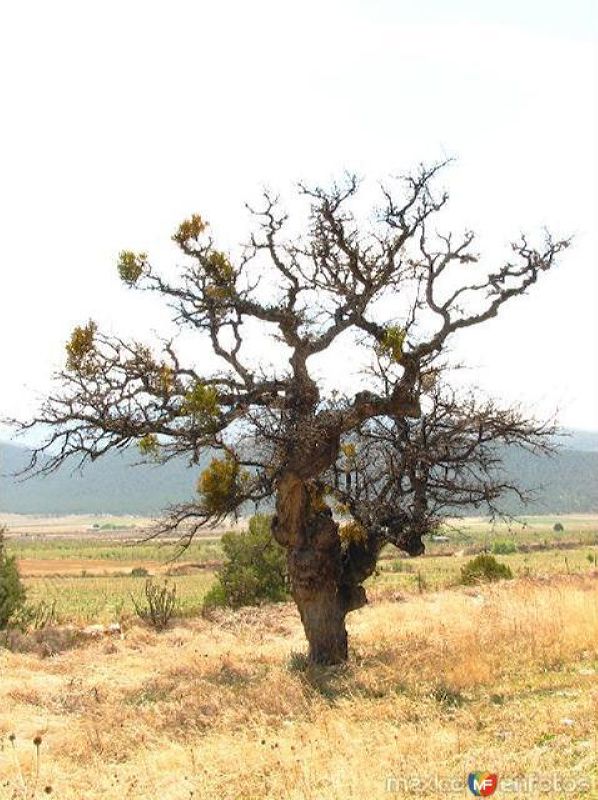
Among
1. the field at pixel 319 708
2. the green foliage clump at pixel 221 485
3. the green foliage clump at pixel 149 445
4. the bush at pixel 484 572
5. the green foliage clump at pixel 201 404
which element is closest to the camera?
the field at pixel 319 708

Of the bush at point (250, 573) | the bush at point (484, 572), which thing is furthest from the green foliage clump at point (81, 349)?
the bush at point (484, 572)

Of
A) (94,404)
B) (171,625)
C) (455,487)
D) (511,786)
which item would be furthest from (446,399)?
(171,625)

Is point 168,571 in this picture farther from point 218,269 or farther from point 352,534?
point 218,269

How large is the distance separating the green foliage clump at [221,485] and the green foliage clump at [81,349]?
2.77m

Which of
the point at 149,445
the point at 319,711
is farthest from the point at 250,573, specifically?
the point at 319,711

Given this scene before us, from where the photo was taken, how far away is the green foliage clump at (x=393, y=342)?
1362 cm

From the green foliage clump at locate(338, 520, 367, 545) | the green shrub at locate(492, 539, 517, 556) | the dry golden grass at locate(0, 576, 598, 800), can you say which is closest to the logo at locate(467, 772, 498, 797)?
the dry golden grass at locate(0, 576, 598, 800)

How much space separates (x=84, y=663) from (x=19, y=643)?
3.03m

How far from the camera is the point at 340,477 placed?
53.0 feet

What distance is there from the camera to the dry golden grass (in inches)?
320

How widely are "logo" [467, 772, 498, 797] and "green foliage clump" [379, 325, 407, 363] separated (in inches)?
302

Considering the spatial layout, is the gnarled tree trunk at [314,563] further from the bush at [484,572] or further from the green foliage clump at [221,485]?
the bush at [484,572]

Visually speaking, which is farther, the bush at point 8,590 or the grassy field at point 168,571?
the grassy field at point 168,571

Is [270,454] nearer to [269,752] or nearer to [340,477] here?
[340,477]
